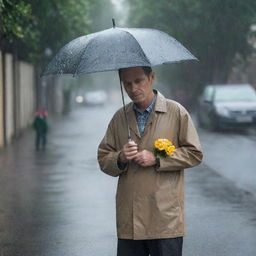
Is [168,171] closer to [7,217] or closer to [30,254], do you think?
[30,254]

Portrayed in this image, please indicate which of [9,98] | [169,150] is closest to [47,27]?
[9,98]

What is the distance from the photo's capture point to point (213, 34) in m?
32.9

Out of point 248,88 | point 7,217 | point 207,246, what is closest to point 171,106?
→ point 207,246

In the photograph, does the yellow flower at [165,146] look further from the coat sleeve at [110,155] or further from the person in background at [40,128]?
the person in background at [40,128]

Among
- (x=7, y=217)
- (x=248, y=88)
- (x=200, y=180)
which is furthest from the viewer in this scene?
(x=248, y=88)

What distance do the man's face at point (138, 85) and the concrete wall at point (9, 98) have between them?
16599mm

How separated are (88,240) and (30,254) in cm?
73

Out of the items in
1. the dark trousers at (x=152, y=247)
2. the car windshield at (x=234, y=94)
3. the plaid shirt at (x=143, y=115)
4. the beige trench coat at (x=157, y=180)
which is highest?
the plaid shirt at (x=143, y=115)

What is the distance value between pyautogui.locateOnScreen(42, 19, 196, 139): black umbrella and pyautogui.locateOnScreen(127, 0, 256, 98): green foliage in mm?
25540

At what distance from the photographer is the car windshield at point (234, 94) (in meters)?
24.3

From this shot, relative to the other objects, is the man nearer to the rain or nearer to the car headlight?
the rain

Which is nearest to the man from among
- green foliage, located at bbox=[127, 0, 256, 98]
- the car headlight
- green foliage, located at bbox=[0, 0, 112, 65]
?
green foliage, located at bbox=[0, 0, 112, 65]

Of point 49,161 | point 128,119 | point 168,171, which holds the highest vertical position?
point 128,119

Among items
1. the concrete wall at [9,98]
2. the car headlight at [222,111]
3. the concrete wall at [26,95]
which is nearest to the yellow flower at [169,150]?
the concrete wall at [9,98]
